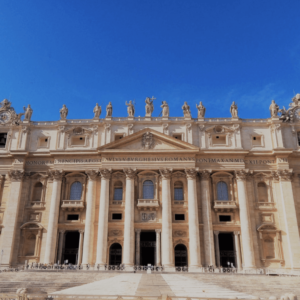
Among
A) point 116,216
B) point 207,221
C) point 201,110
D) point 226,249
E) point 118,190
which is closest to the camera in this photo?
point 207,221

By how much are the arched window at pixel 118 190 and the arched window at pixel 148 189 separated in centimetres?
282

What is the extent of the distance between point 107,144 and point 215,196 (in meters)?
14.2

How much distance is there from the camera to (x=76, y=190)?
40.6 metres

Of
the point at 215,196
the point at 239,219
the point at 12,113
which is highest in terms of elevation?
the point at 12,113

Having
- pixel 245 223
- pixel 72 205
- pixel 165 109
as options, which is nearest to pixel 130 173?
pixel 72 205

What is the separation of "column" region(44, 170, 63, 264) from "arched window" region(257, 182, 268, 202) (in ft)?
78.1

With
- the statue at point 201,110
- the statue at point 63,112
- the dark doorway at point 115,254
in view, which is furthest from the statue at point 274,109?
the statue at point 63,112

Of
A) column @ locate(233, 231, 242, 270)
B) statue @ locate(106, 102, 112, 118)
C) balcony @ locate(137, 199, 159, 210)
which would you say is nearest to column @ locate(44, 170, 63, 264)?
statue @ locate(106, 102, 112, 118)

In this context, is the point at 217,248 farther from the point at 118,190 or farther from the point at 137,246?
→ the point at 118,190

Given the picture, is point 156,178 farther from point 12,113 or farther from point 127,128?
point 12,113

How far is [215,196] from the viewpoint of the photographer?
39.3m

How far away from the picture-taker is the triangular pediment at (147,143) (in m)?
39.8

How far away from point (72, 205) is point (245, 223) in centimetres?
1978

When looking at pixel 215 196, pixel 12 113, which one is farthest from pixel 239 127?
pixel 12 113
